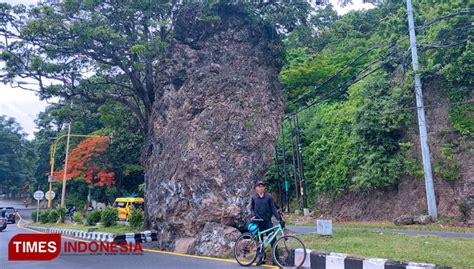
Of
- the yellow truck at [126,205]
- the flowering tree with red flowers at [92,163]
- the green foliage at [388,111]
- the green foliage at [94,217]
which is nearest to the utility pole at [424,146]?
the green foliage at [388,111]

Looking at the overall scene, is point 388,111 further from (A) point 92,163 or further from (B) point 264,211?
(A) point 92,163

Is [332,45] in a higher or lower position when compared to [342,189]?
higher

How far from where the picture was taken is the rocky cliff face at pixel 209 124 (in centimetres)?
994

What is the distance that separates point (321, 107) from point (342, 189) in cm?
610

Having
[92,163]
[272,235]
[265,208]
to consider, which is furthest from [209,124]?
[92,163]

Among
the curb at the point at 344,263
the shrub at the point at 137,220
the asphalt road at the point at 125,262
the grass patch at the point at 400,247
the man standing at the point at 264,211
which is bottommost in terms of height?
the asphalt road at the point at 125,262

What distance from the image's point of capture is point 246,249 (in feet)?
24.2

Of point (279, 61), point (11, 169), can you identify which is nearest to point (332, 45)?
point (279, 61)

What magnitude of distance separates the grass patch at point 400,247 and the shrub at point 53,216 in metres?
21.9

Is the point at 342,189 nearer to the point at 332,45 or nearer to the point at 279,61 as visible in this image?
the point at 279,61

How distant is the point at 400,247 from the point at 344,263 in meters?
1.61

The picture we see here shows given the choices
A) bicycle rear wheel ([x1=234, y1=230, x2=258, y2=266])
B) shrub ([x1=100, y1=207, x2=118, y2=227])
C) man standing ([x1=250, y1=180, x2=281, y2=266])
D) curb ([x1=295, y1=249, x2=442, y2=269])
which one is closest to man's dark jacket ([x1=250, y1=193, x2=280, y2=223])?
man standing ([x1=250, y1=180, x2=281, y2=266])

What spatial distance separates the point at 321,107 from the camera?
73.3ft

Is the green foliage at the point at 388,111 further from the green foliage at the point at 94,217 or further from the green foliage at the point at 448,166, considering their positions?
the green foliage at the point at 94,217
